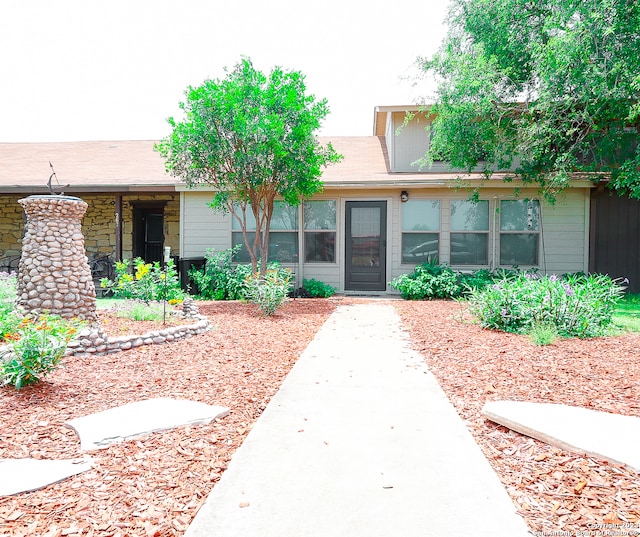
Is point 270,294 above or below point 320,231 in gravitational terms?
below

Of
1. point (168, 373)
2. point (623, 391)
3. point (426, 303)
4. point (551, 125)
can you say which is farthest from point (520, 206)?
point (168, 373)

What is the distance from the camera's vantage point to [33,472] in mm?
2332

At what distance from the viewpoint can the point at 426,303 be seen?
934 centimetres

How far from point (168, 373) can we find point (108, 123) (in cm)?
1591

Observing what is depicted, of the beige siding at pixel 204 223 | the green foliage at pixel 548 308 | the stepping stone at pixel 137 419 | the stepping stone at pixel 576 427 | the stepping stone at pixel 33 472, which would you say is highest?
the beige siding at pixel 204 223

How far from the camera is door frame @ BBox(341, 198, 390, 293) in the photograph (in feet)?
35.8

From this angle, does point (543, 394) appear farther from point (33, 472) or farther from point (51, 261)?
point (51, 261)

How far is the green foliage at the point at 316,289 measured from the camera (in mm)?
10617

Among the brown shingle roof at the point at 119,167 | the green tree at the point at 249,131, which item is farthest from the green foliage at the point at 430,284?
the green tree at the point at 249,131

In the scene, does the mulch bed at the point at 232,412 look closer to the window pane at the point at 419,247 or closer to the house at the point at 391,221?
the window pane at the point at 419,247

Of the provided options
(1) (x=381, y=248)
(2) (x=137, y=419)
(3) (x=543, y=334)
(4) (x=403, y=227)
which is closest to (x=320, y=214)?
(1) (x=381, y=248)

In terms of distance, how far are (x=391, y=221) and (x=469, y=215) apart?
5.94 ft

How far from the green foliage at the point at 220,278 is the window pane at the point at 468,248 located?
4.74 metres

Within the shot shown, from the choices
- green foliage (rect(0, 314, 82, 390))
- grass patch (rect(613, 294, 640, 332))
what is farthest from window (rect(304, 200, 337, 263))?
green foliage (rect(0, 314, 82, 390))
